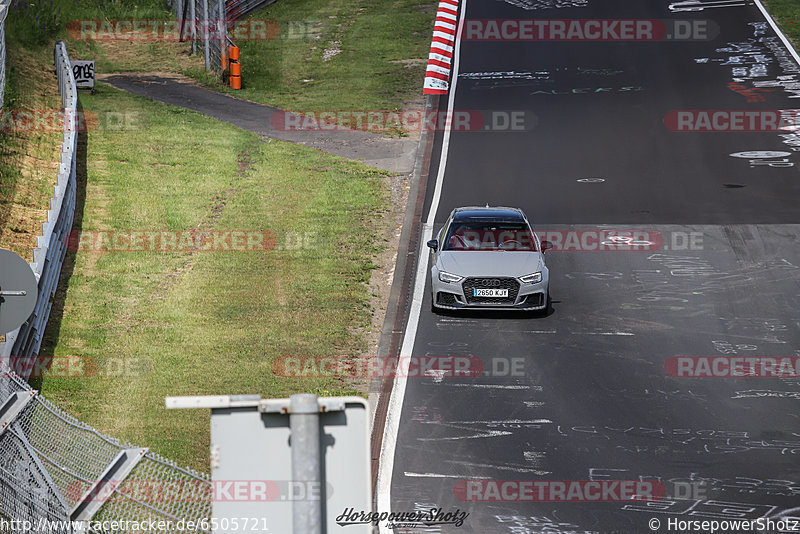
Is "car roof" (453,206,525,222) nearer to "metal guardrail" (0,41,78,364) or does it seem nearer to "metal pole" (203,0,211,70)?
"metal guardrail" (0,41,78,364)

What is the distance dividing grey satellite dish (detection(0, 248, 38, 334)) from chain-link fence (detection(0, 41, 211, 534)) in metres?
1.12

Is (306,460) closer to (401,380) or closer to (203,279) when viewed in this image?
(401,380)

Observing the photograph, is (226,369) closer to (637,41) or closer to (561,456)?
(561,456)

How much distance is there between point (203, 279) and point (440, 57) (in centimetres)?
1557

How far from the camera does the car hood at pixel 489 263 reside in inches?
683

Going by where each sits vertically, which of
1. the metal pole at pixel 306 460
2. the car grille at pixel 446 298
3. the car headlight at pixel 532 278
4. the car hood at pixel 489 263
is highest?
the metal pole at pixel 306 460

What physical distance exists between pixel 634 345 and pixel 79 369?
26.9 feet

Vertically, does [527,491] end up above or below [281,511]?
below

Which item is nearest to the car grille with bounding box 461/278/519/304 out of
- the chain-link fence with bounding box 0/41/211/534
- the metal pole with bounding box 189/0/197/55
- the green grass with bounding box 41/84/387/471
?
the green grass with bounding box 41/84/387/471

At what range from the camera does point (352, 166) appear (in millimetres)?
25828

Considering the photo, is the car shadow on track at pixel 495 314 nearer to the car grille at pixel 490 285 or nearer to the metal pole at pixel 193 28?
the car grille at pixel 490 285

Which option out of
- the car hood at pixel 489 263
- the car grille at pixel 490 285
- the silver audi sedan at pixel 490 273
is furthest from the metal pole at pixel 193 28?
the car grille at pixel 490 285

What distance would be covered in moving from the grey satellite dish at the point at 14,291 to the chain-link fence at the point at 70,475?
3.69ft

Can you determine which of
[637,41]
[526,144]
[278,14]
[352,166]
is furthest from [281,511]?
[278,14]
